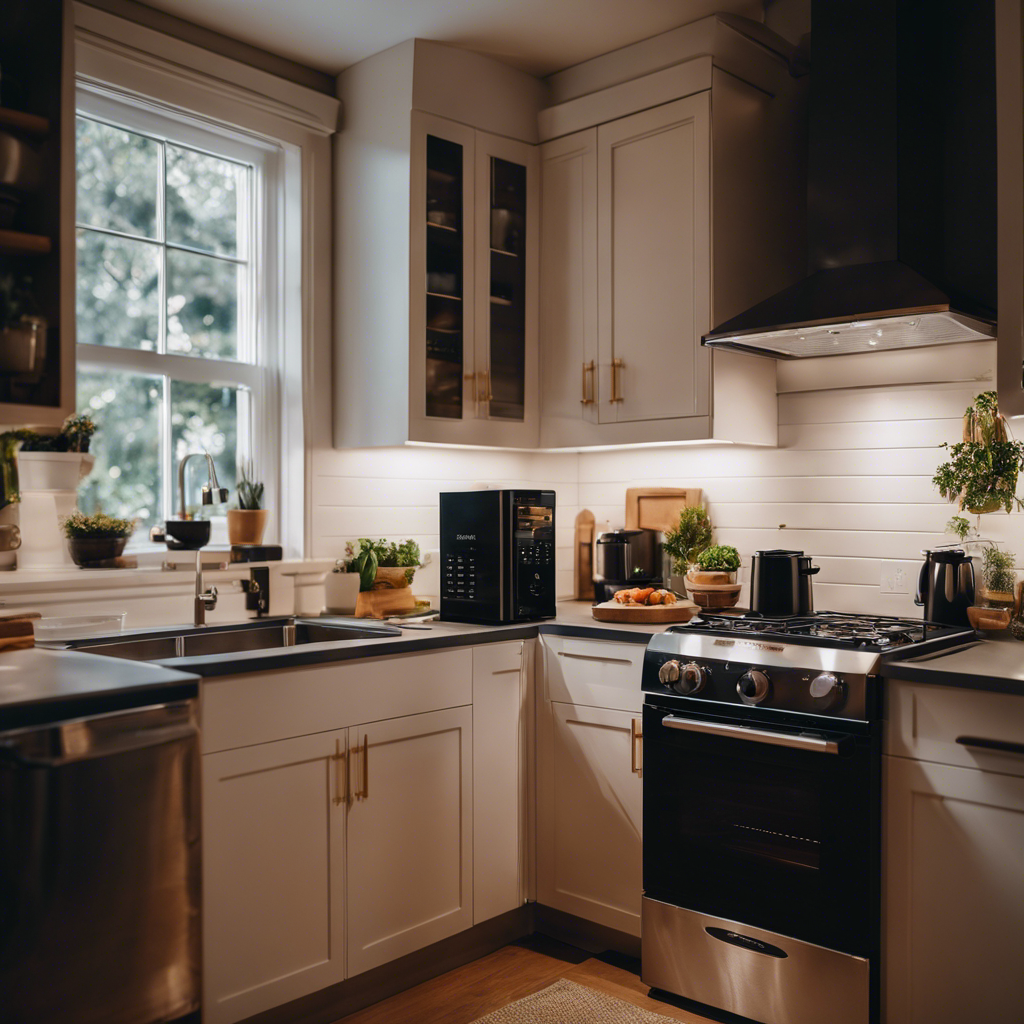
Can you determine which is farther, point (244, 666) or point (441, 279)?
point (441, 279)

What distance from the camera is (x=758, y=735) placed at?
7.59 feet

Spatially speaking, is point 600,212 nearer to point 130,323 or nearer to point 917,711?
point 130,323

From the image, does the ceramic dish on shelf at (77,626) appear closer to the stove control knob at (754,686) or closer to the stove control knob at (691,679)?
the stove control knob at (691,679)

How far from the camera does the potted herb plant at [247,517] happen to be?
3027mm

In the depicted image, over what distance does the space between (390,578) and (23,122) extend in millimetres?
1606

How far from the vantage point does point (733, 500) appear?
10.9ft

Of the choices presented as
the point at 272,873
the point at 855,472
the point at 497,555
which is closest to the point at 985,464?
the point at 855,472

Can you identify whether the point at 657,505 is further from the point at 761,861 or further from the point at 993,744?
the point at 993,744

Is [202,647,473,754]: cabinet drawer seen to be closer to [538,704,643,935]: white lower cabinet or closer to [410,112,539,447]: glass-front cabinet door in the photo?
[538,704,643,935]: white lower cabinet

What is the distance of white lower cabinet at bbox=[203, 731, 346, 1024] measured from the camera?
2139 mm

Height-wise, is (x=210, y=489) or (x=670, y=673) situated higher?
(x=210, y=489)

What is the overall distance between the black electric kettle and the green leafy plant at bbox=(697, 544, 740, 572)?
1.85 feet

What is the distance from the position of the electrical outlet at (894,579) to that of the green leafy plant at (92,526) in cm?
216

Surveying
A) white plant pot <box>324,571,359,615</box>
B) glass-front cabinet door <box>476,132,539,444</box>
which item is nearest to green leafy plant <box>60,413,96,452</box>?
white plant pot <box>324,571,359,615</box>
